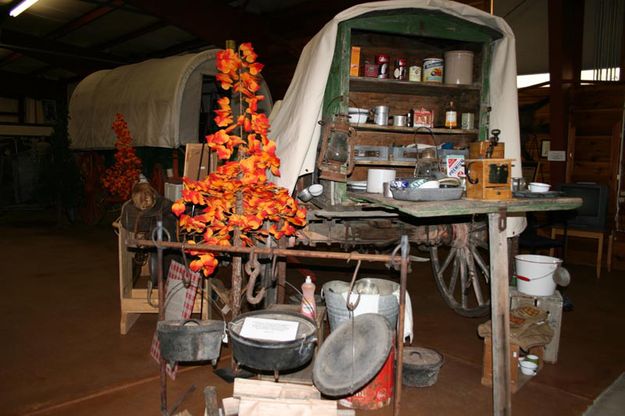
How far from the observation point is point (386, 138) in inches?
164

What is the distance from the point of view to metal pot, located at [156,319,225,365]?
7.48 feet

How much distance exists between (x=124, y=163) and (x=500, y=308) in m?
6.28

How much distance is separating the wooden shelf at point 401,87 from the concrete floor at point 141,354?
2.00 metres

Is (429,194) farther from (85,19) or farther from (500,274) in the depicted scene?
(85,19)

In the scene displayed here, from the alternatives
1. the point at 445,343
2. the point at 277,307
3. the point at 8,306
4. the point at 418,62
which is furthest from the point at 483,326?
the point at 8,306

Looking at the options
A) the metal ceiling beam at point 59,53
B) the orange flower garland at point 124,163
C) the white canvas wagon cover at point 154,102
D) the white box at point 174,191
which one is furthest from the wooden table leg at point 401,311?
the metal ceiling beam at point 59,53

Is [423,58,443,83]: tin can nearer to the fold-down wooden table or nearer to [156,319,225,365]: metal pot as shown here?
the fold-down wooden table

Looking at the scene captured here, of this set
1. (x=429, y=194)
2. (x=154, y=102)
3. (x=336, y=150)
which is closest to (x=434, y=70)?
(x=336, y=150)

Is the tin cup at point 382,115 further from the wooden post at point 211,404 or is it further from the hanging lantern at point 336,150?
the wooden post at point 211,404

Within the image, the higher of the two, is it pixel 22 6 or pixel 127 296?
pixel 22 6

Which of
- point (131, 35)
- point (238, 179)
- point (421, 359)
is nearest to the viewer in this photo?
point (238, 179)

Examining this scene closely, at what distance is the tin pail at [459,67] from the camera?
141 inches

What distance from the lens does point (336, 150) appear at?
313 centimetres

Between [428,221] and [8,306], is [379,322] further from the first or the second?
[8,306]
